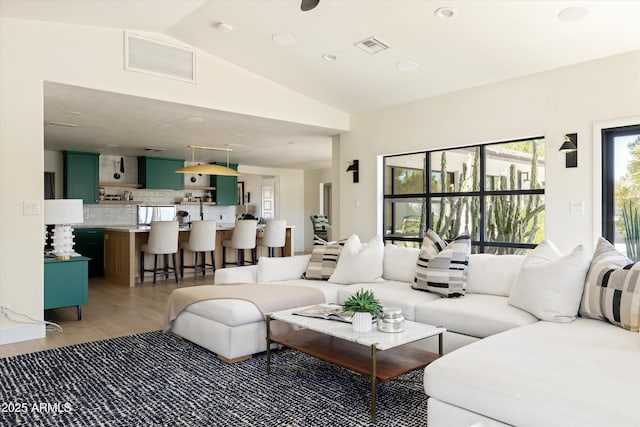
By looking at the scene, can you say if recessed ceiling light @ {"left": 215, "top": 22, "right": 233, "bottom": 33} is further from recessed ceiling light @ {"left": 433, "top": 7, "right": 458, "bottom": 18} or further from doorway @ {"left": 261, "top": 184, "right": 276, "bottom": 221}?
doorway @ {"left": 261, "top": 184, "right": 276, "bottom": 221}

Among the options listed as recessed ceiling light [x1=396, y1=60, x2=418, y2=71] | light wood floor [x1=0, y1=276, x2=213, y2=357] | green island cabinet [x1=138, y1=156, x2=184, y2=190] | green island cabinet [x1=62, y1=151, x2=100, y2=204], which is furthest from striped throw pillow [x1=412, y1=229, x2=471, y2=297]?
green island cabinet [x1=62, y1=151, x2=100, y2=204]

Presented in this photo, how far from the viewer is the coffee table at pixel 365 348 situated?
96.3 inches

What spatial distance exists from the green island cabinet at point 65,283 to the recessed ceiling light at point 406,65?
383 centimetres

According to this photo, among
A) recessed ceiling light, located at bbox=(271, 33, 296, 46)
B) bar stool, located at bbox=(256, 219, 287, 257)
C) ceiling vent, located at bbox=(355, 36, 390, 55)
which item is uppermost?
recessed ceiling light, located at bbox=(271, 33, 296, 46)

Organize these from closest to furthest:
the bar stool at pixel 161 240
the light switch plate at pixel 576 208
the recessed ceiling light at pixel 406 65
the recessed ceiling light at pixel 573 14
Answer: the recessed ceiling light at pixel 573 14, the light switch plate at pixel 576 208, the recessed ceiling light at pixel 406 65, the bar stool at pixel 161 240

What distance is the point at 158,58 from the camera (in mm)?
4590

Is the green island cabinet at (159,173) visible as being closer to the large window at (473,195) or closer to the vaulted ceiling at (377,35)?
the vaulted ceiling at (377,35)

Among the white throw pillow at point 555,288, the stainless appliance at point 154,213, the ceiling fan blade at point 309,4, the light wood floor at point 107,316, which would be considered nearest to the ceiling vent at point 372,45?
the ceiling fan blade at point 309,4

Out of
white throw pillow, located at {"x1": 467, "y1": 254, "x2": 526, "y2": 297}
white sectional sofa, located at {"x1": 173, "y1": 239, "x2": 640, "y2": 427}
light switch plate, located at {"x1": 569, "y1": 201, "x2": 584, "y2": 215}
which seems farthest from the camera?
light switch plate, located at {"x1": 569, "y1": 201, "x2": 584, "y2": 215}

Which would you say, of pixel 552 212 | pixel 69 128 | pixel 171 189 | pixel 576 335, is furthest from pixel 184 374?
pixel 171 189

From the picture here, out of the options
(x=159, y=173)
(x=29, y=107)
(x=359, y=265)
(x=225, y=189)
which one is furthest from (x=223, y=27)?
(x=225, y=189)

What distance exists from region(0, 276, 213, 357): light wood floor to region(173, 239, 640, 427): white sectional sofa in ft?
2.54

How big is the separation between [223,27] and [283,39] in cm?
59

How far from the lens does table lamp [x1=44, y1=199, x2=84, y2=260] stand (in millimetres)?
4383
